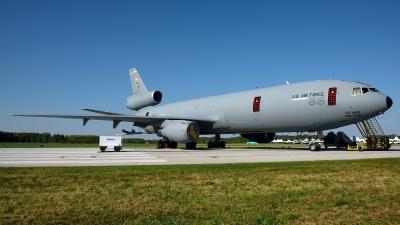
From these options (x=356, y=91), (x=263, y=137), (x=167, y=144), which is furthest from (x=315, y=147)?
(x=167, y=144)

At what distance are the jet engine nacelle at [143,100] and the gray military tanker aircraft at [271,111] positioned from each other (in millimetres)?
2584

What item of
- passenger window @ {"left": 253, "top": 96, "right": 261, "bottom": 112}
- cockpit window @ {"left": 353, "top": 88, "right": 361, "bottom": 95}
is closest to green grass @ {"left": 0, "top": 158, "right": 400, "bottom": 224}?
cockpit window @ {"left": 353, "top": 88, "right": 361, "bottom": 95}

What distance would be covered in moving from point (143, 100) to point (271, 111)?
58.9 feet

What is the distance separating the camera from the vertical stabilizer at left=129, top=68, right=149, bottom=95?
38.8m

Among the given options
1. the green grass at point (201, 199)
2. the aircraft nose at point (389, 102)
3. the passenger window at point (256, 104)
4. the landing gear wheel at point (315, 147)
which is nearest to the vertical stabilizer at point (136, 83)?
the passenger window at point (256, 104)

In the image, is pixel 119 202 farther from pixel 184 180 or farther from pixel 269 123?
pixel 269 123

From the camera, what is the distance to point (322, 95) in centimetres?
2116

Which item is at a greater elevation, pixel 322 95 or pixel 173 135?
pixel 322 95

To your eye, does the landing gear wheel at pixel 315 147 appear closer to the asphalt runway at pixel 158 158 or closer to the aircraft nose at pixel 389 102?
the asphalt runway at pixel 158 158

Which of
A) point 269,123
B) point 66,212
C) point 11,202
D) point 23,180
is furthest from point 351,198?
point 269,123

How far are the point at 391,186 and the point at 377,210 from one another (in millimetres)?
2253

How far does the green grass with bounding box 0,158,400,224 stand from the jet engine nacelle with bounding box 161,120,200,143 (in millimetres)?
17881

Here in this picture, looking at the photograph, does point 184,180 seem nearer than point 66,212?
No

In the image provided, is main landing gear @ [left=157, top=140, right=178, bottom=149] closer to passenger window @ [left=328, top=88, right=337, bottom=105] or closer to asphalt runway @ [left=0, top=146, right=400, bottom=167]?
asphalt runway @ [left=0, top=146, right=400, bottom=167]
